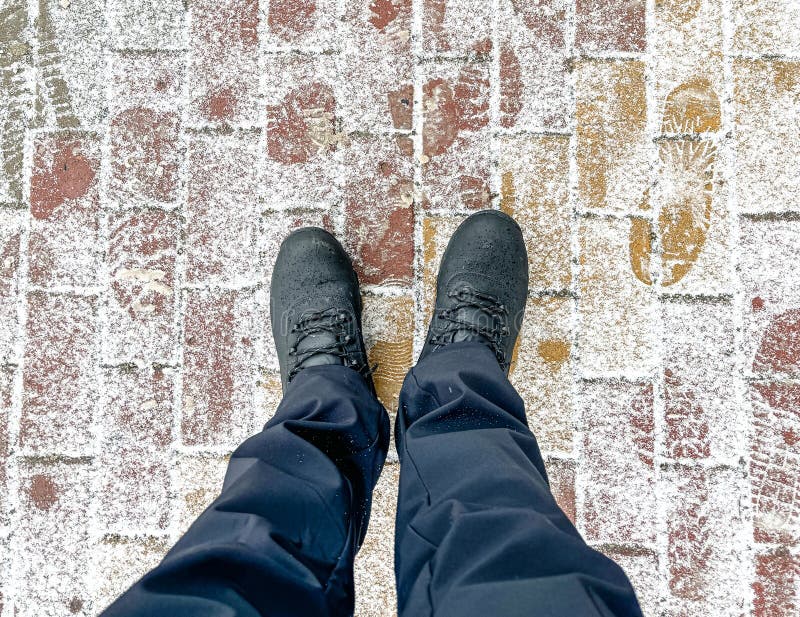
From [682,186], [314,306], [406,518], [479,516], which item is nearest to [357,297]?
[314,306]

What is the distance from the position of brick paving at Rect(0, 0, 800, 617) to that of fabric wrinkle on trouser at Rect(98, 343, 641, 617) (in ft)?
0.87

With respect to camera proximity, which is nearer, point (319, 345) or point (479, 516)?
Answer: point (479, 516)

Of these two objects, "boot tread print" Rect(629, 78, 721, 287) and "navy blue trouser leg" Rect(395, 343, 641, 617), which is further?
"boot tread print" Rect(629, 78, 721, 287)

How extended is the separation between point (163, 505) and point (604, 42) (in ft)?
6.33

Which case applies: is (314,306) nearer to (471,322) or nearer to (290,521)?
(471,322)

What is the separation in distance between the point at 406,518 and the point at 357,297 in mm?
668

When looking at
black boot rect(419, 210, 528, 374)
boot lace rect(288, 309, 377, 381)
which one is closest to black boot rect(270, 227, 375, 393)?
boot lace rect(288, 309, 377, 381)

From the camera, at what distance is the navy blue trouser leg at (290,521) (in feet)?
3.22

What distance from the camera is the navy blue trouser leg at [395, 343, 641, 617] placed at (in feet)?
3.20

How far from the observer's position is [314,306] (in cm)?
168

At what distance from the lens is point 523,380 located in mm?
1698

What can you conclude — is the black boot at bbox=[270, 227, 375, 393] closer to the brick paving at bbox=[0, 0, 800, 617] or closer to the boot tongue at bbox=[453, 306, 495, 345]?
the brick paving at bbox=[0, 0, 800, 617]

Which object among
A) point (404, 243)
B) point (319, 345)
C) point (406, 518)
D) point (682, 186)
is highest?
point (682, 186)

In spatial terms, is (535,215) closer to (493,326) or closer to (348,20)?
(493,326)
